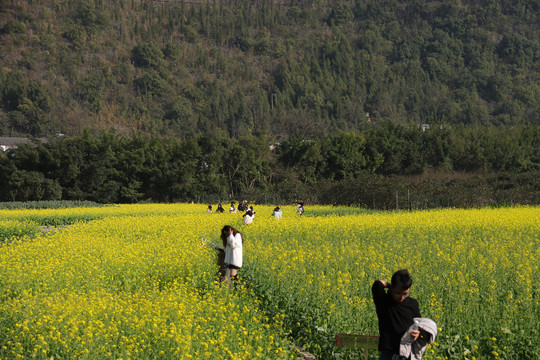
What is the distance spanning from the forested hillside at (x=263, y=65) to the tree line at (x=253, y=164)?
3087cm

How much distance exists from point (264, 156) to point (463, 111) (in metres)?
68.8

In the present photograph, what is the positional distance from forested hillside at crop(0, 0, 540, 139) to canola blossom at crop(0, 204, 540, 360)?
79.9m

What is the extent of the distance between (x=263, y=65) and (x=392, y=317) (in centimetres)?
15770

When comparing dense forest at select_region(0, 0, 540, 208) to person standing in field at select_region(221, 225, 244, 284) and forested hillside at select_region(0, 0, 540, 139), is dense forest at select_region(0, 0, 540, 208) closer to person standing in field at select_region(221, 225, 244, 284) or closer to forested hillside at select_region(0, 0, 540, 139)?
forested hillside at select_region(0, 0, 540, 139)

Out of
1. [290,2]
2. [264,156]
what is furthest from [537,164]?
[290,2]

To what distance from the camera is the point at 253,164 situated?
58438 mm

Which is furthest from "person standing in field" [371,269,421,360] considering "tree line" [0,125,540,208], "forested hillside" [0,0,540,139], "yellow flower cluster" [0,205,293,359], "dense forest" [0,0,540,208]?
"forested hillside" [0,0,540,139]

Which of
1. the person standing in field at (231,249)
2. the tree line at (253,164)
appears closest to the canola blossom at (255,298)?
the person standing in field at (231,249)

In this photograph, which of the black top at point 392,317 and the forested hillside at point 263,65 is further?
the forested hillside at point 263,65

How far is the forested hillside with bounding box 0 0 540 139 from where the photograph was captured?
382 feet

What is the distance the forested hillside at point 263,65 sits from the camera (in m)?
117

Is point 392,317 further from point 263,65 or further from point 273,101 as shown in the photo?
point 263,65

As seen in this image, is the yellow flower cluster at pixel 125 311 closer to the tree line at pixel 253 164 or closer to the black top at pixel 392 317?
the black top at pixel 392 317

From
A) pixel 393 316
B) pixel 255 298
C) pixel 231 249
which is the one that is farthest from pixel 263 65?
pixel 393 316
